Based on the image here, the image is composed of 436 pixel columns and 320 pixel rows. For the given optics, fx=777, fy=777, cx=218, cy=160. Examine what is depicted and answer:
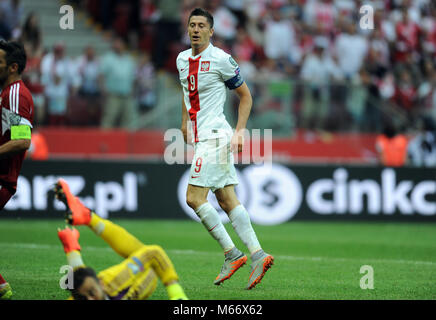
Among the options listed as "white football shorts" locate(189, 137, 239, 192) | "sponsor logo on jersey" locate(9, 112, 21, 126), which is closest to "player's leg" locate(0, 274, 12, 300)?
"sponsor logo on jersey" locate(9, 112, 21, 126)

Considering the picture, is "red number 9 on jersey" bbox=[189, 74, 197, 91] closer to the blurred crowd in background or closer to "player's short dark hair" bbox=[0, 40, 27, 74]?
"player's short dark hair" bbox=[0, 40, 27, 74]

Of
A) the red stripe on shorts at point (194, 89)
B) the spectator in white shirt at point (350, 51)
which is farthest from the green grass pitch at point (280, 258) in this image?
the spectator in white shirt at point (350, 51)

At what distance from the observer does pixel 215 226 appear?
25.8 ft

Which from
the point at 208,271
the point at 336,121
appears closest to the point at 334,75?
the point at 336,121

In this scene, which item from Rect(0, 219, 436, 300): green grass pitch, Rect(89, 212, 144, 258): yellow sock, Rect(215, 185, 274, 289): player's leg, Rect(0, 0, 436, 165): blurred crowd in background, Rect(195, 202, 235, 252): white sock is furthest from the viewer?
Rect(0, 0, 436, 165): blurred crowd in background

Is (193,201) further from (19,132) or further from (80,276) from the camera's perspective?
(80,276)

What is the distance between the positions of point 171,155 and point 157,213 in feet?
4.69

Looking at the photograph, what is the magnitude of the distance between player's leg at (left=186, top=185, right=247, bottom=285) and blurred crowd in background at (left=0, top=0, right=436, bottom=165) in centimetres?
872

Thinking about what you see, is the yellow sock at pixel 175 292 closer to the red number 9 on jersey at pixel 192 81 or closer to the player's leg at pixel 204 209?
the player's leg at pixel 204 209

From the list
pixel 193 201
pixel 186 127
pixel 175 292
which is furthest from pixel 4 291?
pixel 186 127

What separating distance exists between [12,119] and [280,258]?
15.3 ft

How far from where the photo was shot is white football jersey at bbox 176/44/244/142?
7836 mm
